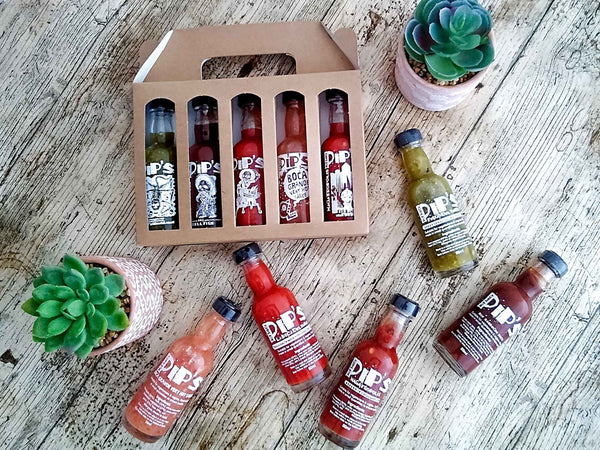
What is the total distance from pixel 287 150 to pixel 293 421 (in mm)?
491

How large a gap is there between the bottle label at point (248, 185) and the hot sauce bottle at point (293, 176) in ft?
0.13

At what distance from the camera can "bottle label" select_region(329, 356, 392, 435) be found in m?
0.84

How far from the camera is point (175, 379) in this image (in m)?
0.85

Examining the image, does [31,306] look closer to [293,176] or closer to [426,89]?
[293,176]

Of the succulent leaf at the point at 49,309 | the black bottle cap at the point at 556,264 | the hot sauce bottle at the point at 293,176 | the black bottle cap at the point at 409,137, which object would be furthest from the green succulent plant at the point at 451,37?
the succulent leaf at the point at 49,309

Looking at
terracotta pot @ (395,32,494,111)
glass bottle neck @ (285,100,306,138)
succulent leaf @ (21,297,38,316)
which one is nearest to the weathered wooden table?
terracotta pot @ (395,32,494,111)

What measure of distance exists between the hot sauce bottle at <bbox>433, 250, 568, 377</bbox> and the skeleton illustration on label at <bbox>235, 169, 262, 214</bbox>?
40 cm

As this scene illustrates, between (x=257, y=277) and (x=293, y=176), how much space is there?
7.4 inches

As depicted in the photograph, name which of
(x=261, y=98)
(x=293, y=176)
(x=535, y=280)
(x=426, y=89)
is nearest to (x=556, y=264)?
(x=535, y=280)

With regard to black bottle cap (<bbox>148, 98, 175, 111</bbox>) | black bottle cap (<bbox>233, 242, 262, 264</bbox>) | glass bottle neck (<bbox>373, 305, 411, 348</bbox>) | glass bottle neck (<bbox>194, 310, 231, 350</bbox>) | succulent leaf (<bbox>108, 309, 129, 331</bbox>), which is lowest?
glass bottle neck (<bbox>373, 305, 411, 348</bbox>)

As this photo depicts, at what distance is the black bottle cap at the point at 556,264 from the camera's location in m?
0.87

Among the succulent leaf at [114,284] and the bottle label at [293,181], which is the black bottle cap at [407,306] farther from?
the succulent leaf at [114,284]

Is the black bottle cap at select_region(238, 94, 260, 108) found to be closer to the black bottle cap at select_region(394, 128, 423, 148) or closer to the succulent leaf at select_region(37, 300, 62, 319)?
the black bottle cap at select_region(394, 128, 423, 148)

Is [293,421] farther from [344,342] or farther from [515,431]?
[515,431]
